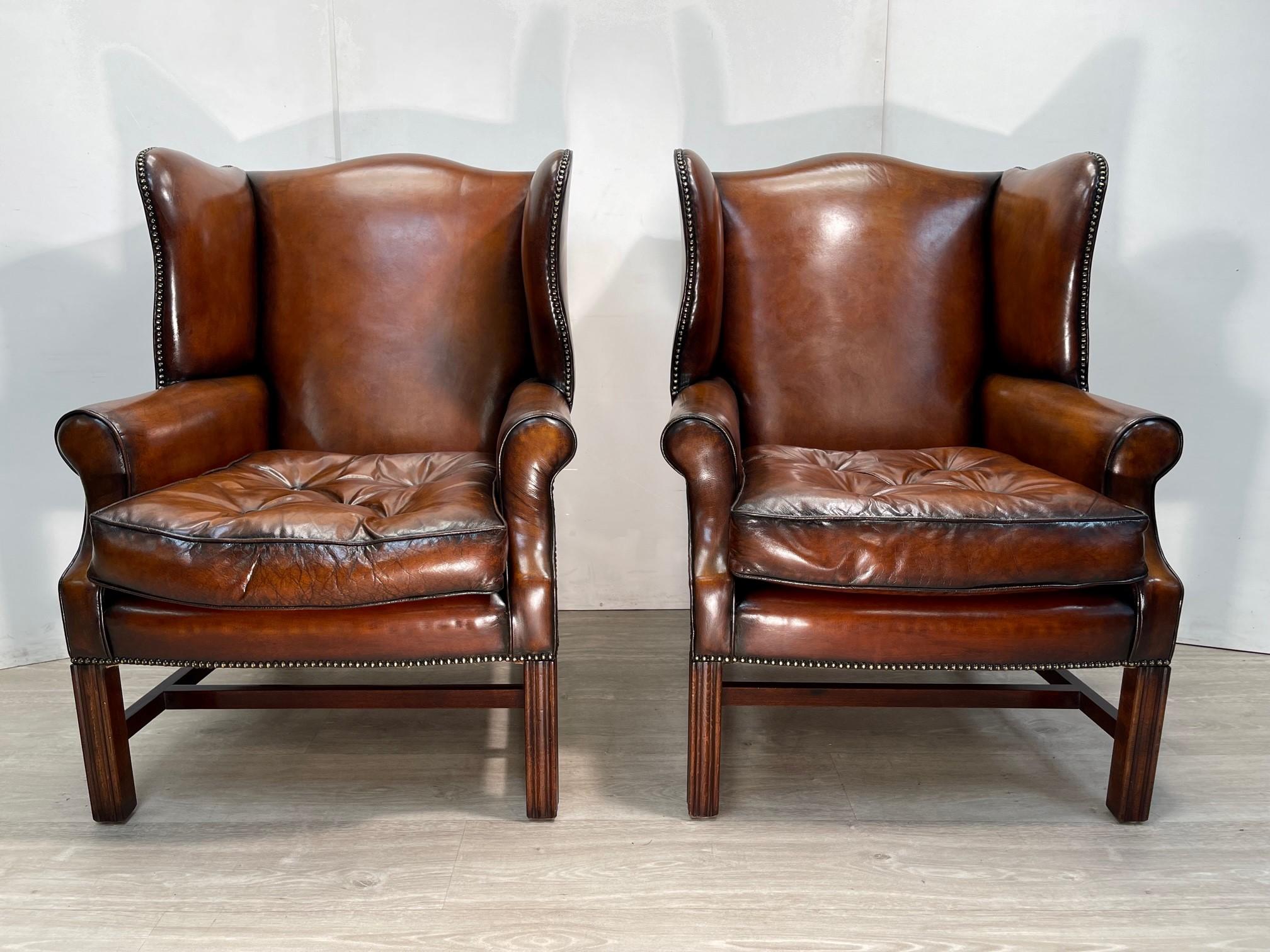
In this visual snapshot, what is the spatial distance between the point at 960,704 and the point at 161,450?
4.81 ft

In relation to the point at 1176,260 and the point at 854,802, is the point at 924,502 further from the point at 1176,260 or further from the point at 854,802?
the point at 1176,260

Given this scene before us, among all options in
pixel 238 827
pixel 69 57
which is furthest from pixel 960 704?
pixel 69 57

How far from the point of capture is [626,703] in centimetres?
207

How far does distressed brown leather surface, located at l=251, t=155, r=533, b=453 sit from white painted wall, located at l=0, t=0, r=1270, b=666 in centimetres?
39

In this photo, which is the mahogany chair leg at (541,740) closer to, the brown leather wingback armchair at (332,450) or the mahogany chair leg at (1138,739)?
the brown leather wingback armchair at (332,450)

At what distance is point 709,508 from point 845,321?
77 centimetres

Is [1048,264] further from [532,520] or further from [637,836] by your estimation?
[637,836]

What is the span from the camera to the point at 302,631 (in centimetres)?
152

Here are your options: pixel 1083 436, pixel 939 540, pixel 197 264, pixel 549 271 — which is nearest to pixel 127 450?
pixel 197 264

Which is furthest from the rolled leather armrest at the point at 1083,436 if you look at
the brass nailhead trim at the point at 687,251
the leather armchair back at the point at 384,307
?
the leather armchair back at the point at 384,307

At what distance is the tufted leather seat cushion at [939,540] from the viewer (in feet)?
4.94

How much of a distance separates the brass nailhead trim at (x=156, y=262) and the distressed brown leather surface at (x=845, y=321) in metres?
1.14

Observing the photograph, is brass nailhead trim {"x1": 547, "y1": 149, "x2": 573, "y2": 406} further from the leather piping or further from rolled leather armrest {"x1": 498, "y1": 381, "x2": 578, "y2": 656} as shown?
the leather piping

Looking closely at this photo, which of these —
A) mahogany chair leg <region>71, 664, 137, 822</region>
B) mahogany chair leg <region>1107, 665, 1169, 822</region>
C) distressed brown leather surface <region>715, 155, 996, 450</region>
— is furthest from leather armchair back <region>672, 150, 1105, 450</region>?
mahogany chair leg <region>71, 664, 137, 822</region>
